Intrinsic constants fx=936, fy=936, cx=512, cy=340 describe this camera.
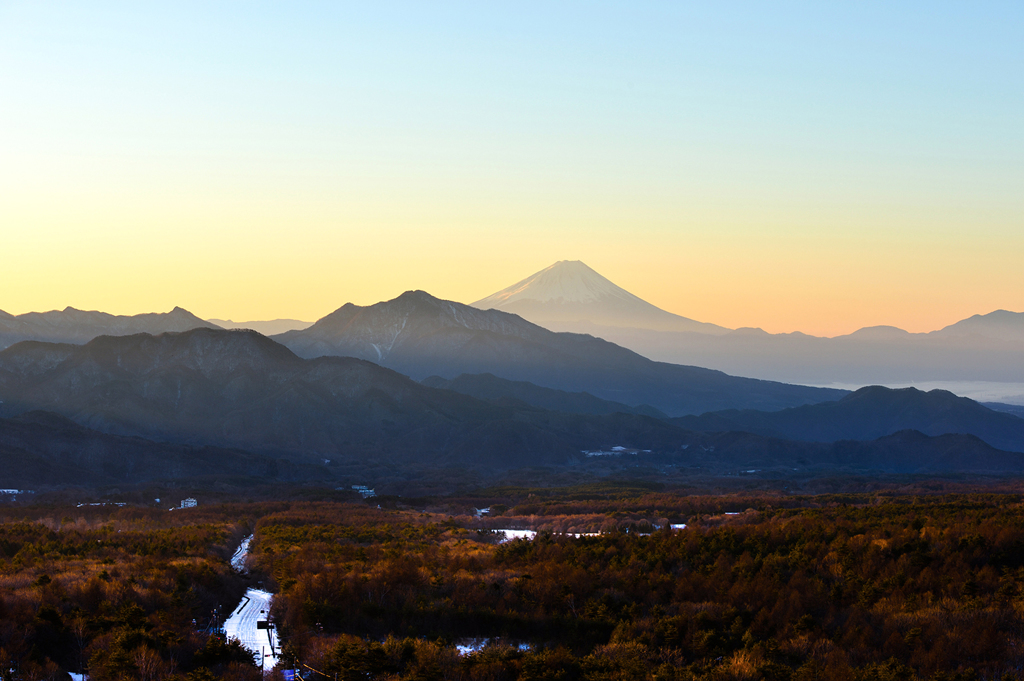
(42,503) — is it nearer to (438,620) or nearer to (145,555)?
(145,555)

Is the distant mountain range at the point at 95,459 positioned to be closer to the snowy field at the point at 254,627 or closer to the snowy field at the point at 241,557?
the snowy field at the point at 241,557

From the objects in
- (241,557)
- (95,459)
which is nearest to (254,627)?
(241,557)

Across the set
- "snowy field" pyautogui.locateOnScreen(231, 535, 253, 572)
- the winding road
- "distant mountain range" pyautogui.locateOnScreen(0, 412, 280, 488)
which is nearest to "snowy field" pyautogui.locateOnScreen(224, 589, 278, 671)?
the winding road

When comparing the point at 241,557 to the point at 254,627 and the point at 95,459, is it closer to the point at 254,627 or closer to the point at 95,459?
the point at 254,627

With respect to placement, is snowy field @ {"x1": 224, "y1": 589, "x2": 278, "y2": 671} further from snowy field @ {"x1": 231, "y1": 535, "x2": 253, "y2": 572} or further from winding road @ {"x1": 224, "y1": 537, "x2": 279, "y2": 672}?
snowy field @ {"x1": 231, "y1": 535, "x2": 253, "y2": 572}

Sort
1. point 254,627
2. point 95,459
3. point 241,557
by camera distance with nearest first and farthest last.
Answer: point 254,627 → point 241,557 → point 95,459

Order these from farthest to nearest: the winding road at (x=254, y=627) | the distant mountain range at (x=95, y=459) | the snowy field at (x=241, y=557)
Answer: the distant mountain range at (x=95, y=459), the snowy field at (x=241, y=557), the winding road at (x=254, y=627)

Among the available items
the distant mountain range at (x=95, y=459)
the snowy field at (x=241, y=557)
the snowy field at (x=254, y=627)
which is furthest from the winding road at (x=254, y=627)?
the distant mountain range at (x=95, y=459)

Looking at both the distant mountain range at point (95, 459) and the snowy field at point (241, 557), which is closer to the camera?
the snowy field at point (241, 557)

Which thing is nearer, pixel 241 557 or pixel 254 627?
pixel 254 627

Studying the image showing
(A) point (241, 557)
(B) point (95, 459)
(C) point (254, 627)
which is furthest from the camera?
(B) point (95, 459)

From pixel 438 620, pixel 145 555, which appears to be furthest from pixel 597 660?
pixel 145 555

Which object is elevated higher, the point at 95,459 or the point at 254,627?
the point at 254,627
